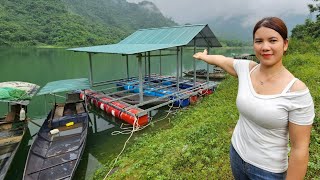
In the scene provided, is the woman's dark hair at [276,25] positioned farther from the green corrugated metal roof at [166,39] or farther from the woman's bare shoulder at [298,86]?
the green corrugated metal roof at [166,39]

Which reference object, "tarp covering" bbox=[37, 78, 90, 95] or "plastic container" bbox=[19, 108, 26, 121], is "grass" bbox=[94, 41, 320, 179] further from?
"plastic container" bbox=[19, 108, 26, 121]

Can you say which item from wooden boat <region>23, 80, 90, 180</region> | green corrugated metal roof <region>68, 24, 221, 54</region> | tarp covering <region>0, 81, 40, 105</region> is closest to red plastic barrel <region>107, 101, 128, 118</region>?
wooden boat <region>23, 80, 90, 180</region>

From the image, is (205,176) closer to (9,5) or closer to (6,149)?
(6,149)

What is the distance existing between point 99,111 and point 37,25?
63.3m

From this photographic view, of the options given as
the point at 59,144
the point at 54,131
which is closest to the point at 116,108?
the point at 54,131

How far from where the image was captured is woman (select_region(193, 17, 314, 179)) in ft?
4.35

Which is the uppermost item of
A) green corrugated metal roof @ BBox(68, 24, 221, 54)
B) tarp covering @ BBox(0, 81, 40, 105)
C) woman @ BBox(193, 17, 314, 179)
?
green corrugated metal roof @ BBox(68, 24, 221, 54)

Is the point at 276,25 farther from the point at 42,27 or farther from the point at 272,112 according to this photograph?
the point at 42,27

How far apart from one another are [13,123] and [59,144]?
92.4 inches

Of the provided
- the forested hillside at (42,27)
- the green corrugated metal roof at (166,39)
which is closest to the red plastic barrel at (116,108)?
the green corrugated metal roof at (166,39)

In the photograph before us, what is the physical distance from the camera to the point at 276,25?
4.73 ft

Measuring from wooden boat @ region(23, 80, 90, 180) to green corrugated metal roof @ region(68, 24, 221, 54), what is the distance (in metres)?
3.06

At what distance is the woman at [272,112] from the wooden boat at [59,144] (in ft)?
15.9

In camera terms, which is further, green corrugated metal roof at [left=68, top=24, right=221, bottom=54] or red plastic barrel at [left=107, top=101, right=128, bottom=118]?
green corrugated metal roof at [left=68, top=24, right=221, bottom=54]
